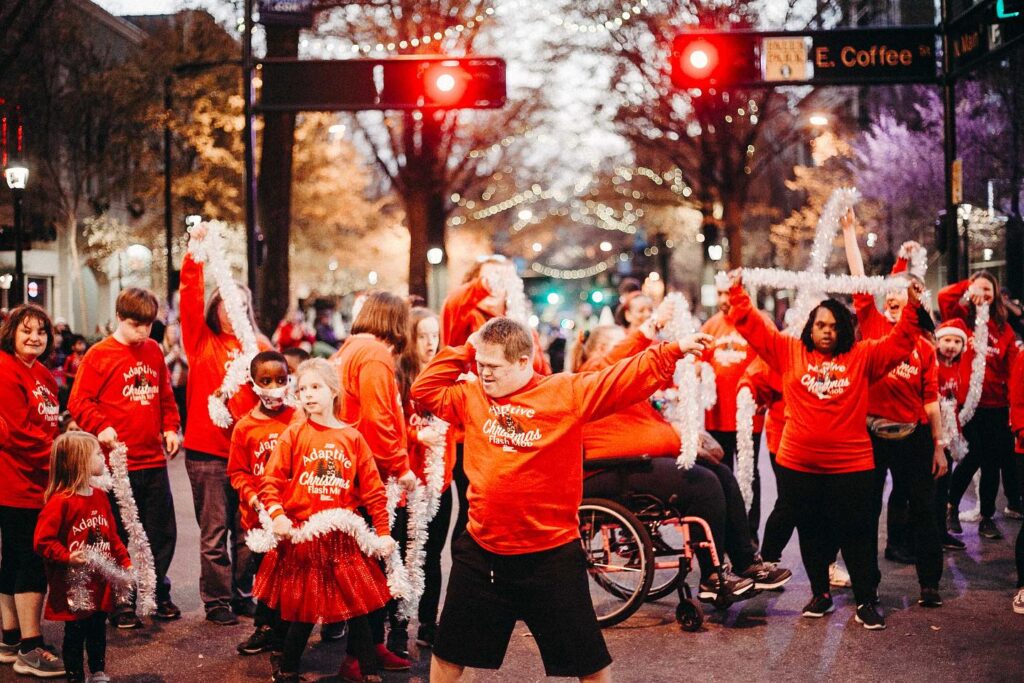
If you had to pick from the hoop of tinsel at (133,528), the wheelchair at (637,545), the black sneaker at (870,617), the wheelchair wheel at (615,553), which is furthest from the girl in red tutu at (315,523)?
the black sneaker at (870,617)

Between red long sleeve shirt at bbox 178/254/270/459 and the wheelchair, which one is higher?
red long sleeve shirt at bbox 178/254/270/459

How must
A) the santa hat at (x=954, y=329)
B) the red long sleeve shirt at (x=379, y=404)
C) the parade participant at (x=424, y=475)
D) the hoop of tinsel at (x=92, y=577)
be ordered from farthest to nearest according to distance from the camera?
the santa hat at (x=954, y=329), the parade participant at (x=424, y=475), the red long sleeve shirt at (x=379, y=404), the hoop of tinsel at (x=92, y=577)

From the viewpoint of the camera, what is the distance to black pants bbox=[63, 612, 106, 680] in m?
5.59

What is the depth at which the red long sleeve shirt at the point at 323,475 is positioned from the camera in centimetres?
562

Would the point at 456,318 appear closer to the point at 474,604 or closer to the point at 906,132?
the point at 474,604

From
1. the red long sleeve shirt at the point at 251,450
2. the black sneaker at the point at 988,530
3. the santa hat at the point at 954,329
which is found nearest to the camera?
the red long sleeve shirt at the point at 251,450

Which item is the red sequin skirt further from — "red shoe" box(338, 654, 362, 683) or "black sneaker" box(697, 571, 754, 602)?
Answer: "black sneaker" box(697, 571, 754, 602)

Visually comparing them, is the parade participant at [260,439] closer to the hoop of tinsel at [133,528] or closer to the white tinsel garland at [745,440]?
the hoop of tinsel at [133,528]

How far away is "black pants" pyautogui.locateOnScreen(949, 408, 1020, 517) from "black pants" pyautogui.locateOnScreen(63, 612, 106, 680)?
7.06 metres

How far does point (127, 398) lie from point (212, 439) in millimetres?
588

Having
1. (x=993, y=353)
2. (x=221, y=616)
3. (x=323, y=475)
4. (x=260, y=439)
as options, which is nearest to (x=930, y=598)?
(x=993, y=353)

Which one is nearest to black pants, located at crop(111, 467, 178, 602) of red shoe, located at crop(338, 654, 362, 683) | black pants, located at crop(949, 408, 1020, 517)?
red shoe, located at crop(338, 654, 362, 683)

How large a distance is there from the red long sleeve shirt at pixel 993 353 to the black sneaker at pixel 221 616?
6.28m

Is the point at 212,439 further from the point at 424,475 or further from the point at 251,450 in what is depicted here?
the point at 424,475
